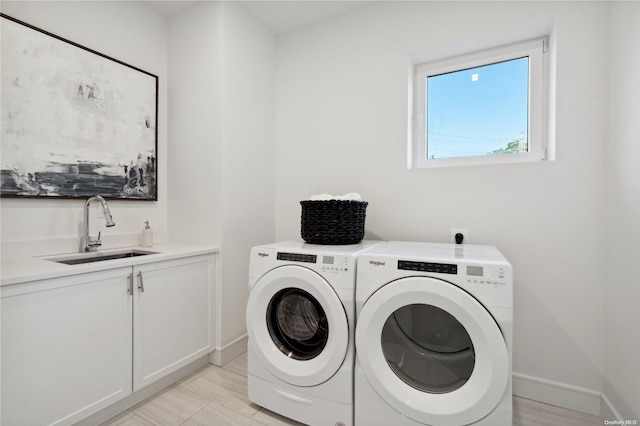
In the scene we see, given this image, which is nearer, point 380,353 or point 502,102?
point 380,353

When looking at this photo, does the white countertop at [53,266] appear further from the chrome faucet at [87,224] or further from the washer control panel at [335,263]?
the washer control panel at [335,263]

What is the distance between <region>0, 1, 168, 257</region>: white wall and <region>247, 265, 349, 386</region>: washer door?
3.87 ft

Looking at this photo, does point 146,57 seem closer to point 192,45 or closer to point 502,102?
point 192,45

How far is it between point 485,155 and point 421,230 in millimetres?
629

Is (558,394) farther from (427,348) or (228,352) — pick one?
(228,352)

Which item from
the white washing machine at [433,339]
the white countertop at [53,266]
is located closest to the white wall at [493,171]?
the white washing machine at [433,339]

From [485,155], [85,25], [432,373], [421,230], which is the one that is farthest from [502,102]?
[85,25]

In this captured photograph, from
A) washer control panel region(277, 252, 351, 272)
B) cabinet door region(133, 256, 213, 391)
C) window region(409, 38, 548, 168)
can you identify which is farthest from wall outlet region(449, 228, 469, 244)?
cabinet door region(133, 256, 213, 391)

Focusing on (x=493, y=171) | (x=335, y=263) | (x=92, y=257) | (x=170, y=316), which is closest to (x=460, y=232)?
(x=493, y=171)

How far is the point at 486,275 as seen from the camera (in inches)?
43.3

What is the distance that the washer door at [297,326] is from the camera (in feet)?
4.34

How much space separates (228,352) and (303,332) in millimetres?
824

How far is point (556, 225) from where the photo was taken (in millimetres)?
1609

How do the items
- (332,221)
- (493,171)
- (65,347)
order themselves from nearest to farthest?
(65,347)
(332,221)
(493,171)
